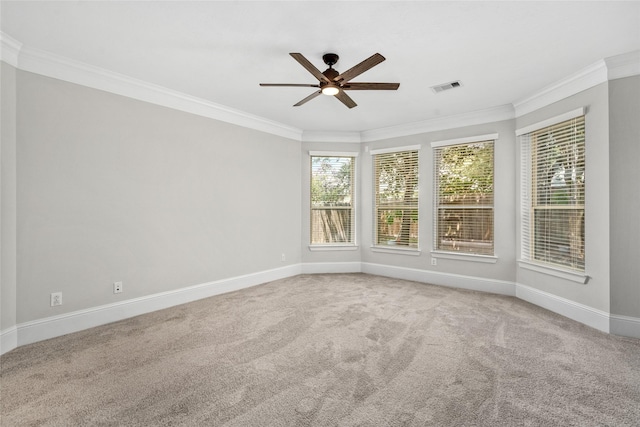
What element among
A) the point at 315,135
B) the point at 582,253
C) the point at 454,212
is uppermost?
the point at 315,135

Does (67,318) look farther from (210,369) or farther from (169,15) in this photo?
(169,15)

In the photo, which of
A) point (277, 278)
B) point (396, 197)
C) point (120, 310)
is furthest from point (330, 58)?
point (277, 278)

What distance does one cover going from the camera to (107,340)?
3006 mm

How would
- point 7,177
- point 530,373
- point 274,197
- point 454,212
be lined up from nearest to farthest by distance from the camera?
point 530,373 → point 7,177 → point 454,212 → point 274,197

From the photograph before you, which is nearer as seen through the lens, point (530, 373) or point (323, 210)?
point (530, 373)

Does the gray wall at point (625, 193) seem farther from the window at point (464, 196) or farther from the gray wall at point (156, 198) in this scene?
the window at point (464, 196)

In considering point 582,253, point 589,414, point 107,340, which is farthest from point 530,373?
point 107,340

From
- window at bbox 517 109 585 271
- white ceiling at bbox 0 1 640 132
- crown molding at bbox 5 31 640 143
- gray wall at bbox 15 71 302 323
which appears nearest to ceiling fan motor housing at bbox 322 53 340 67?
white ceiling at bbox 0 1 640 132

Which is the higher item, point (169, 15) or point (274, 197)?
point (169, 15)

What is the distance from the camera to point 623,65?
3.10 metres

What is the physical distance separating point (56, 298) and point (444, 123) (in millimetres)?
5541

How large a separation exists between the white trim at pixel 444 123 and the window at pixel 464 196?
26 cm

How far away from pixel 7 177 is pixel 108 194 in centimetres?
82

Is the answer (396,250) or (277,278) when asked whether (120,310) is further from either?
(396,250)
